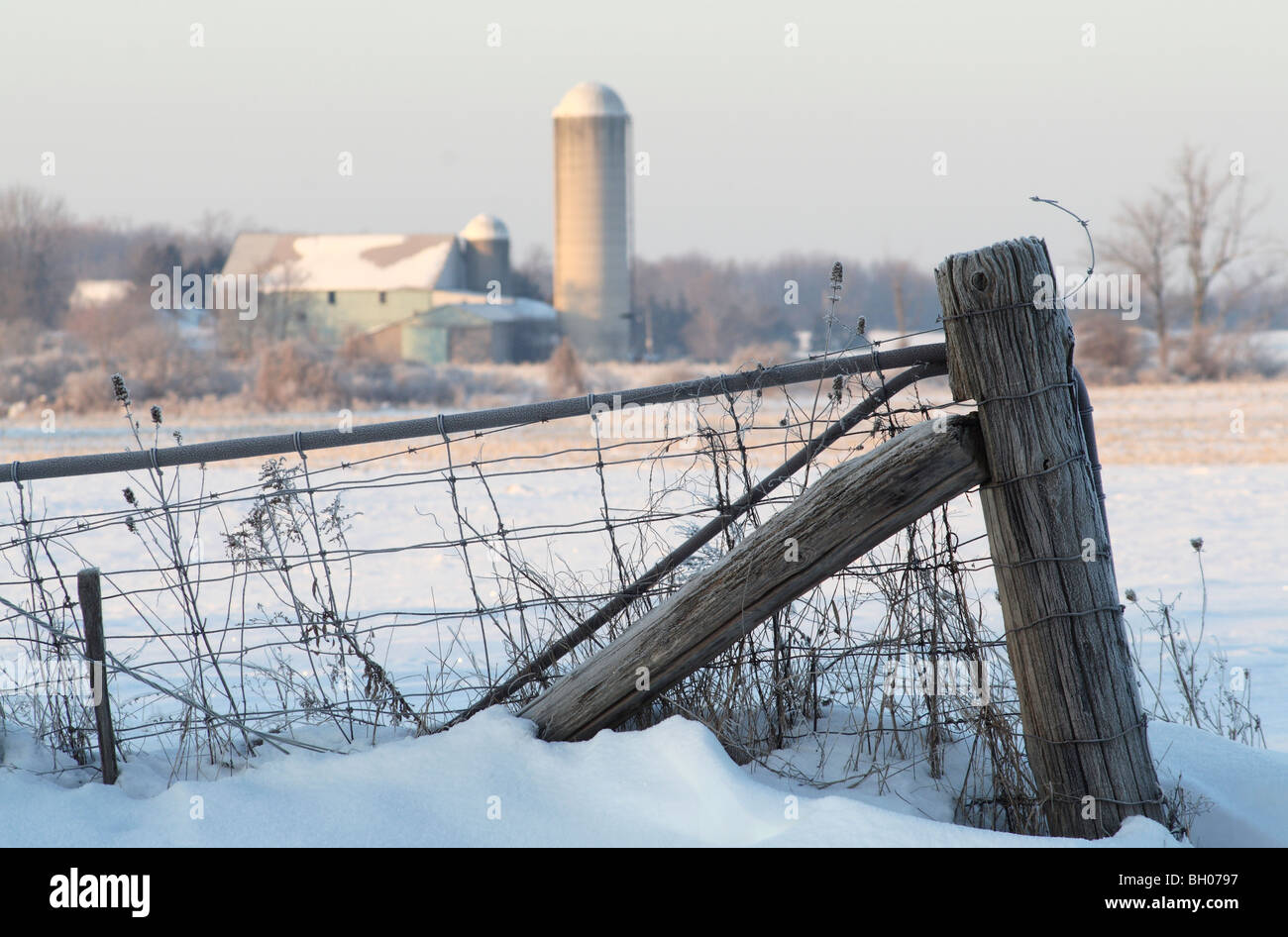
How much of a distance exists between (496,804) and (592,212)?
5620 cm

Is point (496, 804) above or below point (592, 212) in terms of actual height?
below

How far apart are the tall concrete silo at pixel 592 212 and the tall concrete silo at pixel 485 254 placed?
6012 mm

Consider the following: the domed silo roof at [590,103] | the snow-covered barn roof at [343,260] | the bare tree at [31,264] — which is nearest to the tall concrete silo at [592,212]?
the domed silo roof at [590,103]

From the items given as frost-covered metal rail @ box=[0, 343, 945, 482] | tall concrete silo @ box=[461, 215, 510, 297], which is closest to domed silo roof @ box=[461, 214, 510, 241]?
tall concrete silo @ box=[461, 215, 510, 297]

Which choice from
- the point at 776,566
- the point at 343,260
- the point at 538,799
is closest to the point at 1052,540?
the point at 776,566

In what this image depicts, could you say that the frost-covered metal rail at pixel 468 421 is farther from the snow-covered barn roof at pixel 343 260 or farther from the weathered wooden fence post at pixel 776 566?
the snow-covered barn roof at pixel 343 260

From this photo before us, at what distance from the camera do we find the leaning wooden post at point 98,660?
3443mm

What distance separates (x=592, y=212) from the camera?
57.6 meters

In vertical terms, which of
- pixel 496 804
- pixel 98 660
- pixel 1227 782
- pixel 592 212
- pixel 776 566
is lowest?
pixel 1227 782

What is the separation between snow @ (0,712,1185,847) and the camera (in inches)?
117

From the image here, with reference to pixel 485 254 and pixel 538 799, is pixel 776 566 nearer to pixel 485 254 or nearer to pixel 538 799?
pixel 538 799

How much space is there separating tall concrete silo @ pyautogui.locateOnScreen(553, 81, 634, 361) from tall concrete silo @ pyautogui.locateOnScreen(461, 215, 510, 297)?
237 inches

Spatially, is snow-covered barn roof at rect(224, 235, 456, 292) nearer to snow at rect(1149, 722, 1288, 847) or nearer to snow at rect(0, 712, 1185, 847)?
snow at rect(0, 712, 1185, 847)
